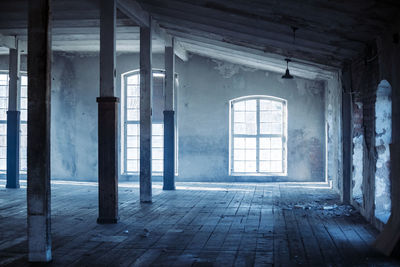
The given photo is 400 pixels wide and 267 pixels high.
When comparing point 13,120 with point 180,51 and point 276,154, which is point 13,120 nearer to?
point 180,51

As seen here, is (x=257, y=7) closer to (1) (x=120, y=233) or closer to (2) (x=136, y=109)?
(1) (x=120, y=233)

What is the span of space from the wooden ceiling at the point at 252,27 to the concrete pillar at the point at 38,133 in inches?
112

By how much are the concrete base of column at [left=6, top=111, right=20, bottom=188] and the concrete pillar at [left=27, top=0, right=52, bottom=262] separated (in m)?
8.30

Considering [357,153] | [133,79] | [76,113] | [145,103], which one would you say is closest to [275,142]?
[133,79]

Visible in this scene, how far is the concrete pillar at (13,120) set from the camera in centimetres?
1302

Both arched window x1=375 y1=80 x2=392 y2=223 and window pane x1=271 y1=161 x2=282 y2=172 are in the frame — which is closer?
arched window x1=375 y1=80 x2=392 y2=223

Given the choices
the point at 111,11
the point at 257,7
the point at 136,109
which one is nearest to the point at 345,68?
the point at 257,7

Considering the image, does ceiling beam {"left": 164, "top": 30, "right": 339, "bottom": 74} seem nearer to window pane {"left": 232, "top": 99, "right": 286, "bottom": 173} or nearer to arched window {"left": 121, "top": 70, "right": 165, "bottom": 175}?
window pane {"left": 232, "top": 99, "right": 286, "bottom": 173}

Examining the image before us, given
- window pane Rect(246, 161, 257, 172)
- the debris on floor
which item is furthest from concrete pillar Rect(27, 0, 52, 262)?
window pane Rect(246, 161, 257, 172)

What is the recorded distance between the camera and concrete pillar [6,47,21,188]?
13.0 meters

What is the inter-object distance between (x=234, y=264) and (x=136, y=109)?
10752 millimetres

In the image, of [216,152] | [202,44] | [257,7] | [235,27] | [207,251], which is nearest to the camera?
[207,251]

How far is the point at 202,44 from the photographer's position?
12328 millimetres

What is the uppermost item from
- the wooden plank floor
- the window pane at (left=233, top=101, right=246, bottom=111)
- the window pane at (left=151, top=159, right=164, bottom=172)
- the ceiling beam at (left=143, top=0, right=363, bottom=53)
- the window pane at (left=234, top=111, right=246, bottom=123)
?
the ceiling beam at (left=143, top=0, right=363, bottom=53)
